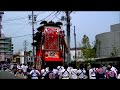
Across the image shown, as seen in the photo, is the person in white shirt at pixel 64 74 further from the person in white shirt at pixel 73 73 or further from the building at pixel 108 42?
the building at pixel 108 42

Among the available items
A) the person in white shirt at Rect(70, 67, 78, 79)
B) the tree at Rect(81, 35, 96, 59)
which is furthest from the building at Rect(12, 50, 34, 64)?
the person in white shirt at Rect(70, 67, 78, 79)

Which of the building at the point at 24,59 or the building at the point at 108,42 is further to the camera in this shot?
the building at the point at 24,59

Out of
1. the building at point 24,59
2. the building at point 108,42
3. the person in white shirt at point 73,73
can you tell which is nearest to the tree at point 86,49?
the building at point 108,42

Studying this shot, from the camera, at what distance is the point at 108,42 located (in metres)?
54.9

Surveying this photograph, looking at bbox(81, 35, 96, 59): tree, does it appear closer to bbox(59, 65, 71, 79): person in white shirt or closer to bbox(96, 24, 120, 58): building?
bbox(96, 24, 120, 58): building

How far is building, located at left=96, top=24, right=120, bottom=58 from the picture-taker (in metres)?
53.1

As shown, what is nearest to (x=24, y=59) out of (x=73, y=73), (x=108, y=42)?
(x=108, y=42)

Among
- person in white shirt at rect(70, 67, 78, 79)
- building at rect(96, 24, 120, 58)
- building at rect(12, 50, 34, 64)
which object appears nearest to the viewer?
person in white shirt at rect(70, 67, 78, 79)

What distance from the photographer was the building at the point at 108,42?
53094 millimetres
